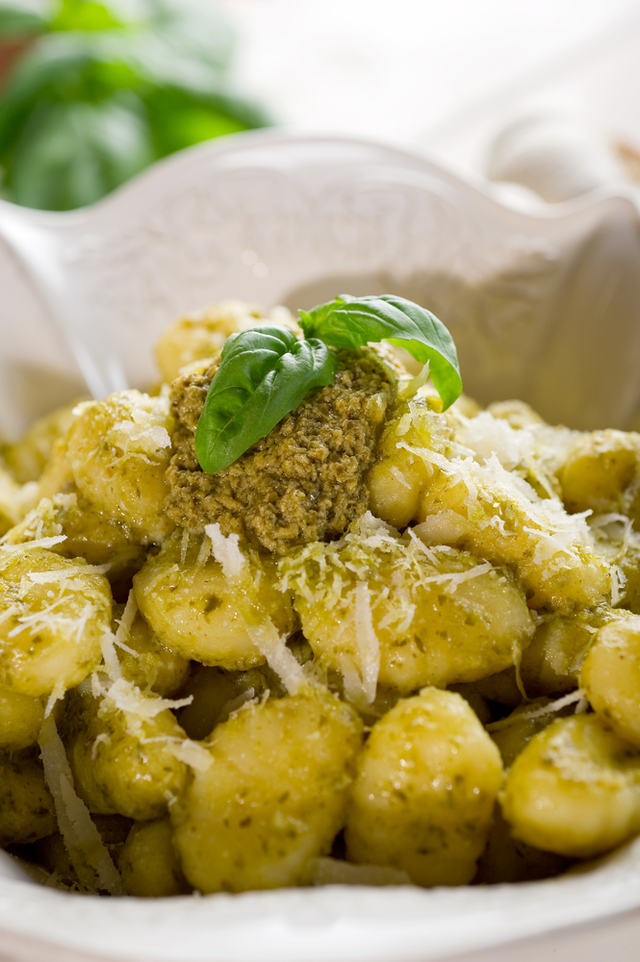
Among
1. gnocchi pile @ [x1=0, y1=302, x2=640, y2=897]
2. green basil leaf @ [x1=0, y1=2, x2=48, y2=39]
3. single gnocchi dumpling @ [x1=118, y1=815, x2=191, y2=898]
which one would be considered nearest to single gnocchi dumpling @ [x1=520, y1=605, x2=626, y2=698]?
gnocchi pile @ [x1=0, y1=302, x2=640, y2=897]

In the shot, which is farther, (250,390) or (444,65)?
(444,65)

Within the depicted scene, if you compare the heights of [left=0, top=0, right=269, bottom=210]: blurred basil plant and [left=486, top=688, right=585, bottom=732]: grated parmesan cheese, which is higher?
[left=0, top=0, right=269, bottom=210]: blurred basil plant

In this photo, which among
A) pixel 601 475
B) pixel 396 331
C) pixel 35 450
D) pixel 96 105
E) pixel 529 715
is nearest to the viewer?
pixel 529 715

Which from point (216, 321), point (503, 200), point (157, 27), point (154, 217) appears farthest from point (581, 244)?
point (157, 27)

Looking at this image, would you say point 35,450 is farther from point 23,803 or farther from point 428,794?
point 428,794

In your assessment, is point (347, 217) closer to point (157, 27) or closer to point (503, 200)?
point (503, 200)

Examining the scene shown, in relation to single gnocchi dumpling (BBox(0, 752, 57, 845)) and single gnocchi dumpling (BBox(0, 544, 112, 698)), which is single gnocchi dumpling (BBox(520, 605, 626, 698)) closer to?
single gnocchi dumpling (BBox(0, 544, 112, 698))

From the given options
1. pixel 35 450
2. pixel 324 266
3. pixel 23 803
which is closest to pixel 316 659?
pixel 23 803
